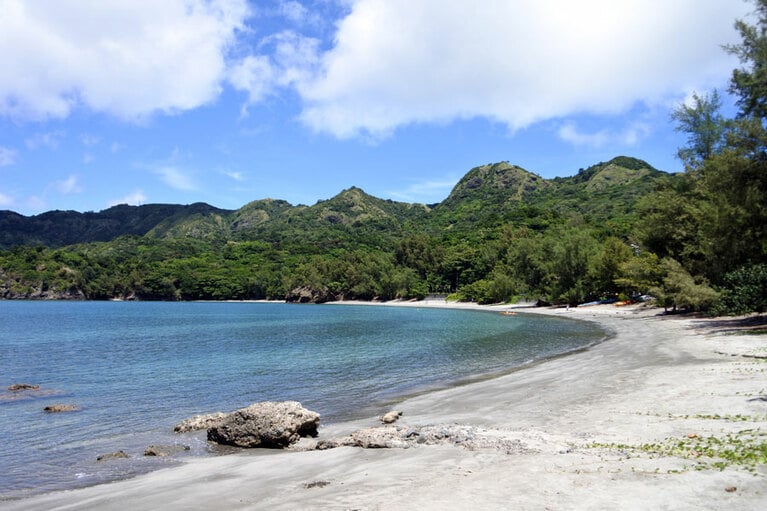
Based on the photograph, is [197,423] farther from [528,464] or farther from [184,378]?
[184,378]

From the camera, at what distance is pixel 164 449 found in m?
15.3

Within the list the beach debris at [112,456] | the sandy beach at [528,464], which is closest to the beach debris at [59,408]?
the beach debris at [112,456]

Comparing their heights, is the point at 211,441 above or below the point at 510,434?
below

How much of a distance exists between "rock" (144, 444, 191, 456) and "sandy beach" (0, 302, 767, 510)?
158 centimetres

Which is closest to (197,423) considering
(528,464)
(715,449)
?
(528,464)

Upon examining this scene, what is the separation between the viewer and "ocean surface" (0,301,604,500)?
50.5 feet

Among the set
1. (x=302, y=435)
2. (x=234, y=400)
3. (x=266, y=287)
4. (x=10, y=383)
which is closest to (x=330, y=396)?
(x=234, y=400)

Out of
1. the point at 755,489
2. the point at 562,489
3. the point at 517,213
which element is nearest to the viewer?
the point at 755,489

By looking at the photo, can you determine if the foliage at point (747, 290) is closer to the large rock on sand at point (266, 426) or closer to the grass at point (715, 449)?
the grass at point (715, 449)

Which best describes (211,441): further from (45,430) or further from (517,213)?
(517,213)

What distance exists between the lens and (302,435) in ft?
51.9

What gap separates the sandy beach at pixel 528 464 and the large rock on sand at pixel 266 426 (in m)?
0.61

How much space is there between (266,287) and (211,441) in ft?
613

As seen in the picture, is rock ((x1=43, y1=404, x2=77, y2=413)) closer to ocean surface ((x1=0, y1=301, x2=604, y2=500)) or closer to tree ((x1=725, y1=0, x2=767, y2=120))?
ocean surface ((x1=0, y1=301, x2=604, y2=500))
